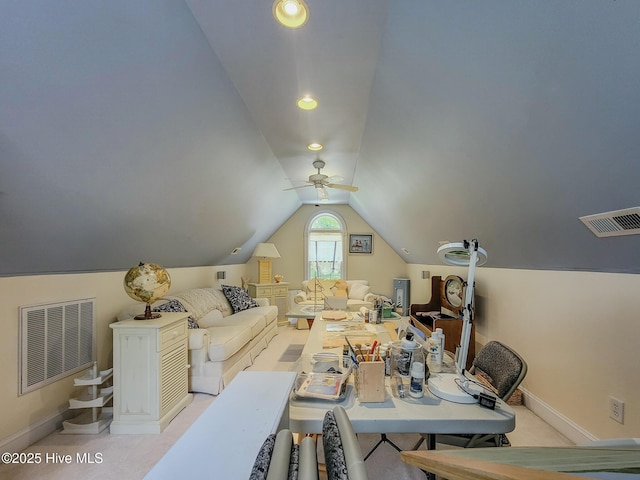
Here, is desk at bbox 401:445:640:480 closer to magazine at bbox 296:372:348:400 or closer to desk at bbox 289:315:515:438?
desk at bbox 289:315:515:438

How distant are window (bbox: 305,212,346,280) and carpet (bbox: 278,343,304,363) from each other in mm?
2308

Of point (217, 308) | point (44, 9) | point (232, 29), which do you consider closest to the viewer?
point (44, 9)

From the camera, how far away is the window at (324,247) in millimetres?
6500

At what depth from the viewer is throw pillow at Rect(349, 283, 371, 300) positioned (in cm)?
579

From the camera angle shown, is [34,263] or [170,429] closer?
[34,263]

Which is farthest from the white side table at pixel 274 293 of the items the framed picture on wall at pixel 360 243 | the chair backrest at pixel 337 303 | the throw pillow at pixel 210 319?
the chair backrest at pixel 337 303

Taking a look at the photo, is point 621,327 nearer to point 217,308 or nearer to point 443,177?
point 443,177

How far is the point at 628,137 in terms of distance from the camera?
107 cm

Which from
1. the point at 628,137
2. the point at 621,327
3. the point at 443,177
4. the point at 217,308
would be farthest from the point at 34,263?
the point at 621,327

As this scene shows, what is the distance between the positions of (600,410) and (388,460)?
4.56ft

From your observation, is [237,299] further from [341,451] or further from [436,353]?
[341,451]

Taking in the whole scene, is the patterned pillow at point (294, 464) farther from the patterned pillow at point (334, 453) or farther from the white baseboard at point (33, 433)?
the white baseboard at point (33, 433)

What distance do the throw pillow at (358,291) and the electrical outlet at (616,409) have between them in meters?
4.05

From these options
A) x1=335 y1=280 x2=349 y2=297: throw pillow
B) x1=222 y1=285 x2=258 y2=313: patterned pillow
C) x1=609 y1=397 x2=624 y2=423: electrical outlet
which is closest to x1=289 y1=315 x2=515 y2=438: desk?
x1=609 y1=397 x2=624 y2=423: electrical outlet
